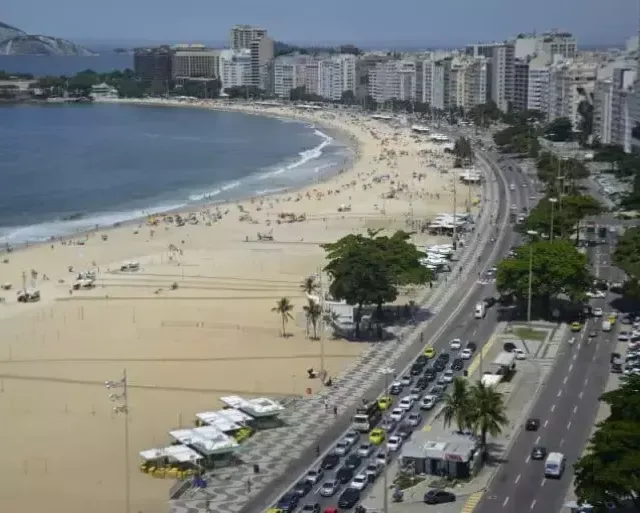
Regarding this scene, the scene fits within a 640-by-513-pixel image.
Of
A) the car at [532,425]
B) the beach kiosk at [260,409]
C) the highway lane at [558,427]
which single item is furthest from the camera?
the beach kiosk at [260,409]


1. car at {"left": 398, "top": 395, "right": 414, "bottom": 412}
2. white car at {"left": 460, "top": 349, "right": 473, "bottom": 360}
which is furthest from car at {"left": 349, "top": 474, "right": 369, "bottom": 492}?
white car at {"left": 460, "top": 349, "right": 473, "bottom": 360}

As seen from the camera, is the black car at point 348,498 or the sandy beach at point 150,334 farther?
the sandy beach at point 150,334

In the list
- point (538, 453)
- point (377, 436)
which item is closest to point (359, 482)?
point (377, 436)

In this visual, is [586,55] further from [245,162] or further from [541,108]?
[245,162]

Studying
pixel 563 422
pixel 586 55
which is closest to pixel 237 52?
pixel 586 55

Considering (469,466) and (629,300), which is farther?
(629,300)

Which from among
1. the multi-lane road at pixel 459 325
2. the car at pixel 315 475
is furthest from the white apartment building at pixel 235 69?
the car at pixel 315 475

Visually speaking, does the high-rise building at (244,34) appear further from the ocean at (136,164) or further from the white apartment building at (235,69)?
the ocean at (136,164)

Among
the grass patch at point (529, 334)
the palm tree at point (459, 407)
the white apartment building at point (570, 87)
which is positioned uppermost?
the white apartment building at point (570, 87)
